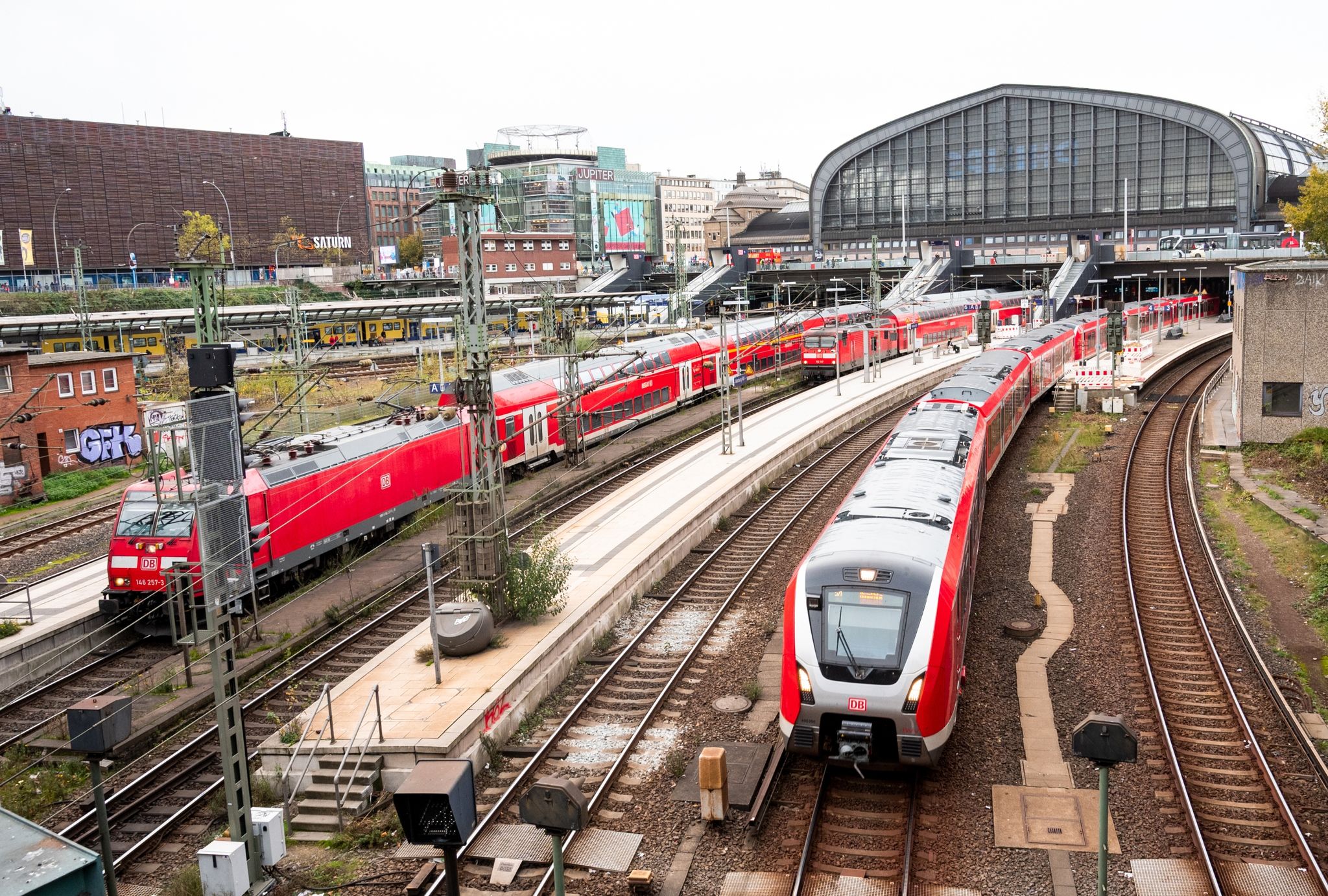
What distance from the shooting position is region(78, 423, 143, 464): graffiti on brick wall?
39.5 meters

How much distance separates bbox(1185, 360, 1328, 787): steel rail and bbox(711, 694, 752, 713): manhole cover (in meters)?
7.14

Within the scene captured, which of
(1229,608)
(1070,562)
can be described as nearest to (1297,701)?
(1229,608)

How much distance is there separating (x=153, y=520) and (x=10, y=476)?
17881 millimetres

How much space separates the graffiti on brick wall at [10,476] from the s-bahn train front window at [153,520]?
17048mm

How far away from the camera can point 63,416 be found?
38281 millimetres

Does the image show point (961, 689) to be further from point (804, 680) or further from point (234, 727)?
point (234, 727)

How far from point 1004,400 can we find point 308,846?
22.0 m

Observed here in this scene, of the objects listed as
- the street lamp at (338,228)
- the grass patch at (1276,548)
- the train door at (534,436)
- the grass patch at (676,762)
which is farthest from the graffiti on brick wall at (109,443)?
the street lamp at (338,228)

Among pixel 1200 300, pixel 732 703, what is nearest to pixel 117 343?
pixel 732 703

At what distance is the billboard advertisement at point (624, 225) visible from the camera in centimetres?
14975

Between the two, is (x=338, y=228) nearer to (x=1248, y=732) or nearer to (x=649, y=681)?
(x=649, y=681)

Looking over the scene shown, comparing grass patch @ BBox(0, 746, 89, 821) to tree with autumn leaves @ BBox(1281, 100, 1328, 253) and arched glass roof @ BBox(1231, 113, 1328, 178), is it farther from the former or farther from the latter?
arched glass roof @ BBox(1231, 113, 1328, 178)

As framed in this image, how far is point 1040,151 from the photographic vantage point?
10162 cm

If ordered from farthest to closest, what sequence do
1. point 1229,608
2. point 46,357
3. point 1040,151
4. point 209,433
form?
point 1040,151 < point 46,357 < point 1229,608 < point 209,433
